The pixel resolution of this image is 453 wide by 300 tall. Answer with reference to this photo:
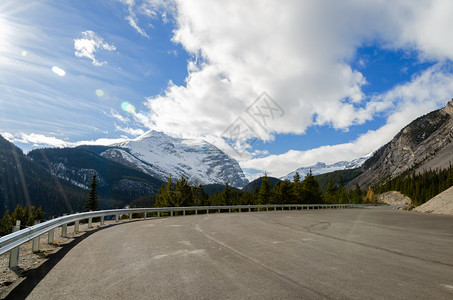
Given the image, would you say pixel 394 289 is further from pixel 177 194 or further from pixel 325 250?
pixel 177 194

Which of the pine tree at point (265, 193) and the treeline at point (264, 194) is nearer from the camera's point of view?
the treeline at point (264, 194)

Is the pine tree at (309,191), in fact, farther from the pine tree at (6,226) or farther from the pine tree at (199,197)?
the pine tree at (6,226)

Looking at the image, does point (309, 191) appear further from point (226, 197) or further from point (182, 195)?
point (182, 195)

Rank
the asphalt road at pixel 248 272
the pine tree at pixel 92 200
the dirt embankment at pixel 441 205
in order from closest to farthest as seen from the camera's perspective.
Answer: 1. the asphalt road at pixel 248 272
2. the dirt embankment at pixel 441 205
3. the pine tree at pixel 92 200

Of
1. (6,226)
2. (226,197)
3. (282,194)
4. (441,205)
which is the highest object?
(282,194)

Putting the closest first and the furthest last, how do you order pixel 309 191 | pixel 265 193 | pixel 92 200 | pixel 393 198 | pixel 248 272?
pixel 248 272
pixel 265 193
pixel 92 200
pixel 309 191
pixel 393 198

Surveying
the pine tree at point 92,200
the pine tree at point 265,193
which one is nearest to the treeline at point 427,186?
the pine tree at point 265,193

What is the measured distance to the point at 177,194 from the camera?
5119 cm

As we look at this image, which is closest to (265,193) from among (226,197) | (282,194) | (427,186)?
(282,194)

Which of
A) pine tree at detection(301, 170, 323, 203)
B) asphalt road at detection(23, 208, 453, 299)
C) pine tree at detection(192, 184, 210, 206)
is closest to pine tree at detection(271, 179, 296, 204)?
pine tree at detection(301, 170, 323, 203)

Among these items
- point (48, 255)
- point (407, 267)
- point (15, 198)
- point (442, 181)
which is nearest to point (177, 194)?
point (48, 255)

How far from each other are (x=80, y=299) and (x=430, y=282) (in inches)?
231

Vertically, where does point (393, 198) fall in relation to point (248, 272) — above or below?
below

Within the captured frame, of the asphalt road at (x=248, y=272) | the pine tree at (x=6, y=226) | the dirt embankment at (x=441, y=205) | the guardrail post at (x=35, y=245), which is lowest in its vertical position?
the pine tree at (x=6, y=226)
